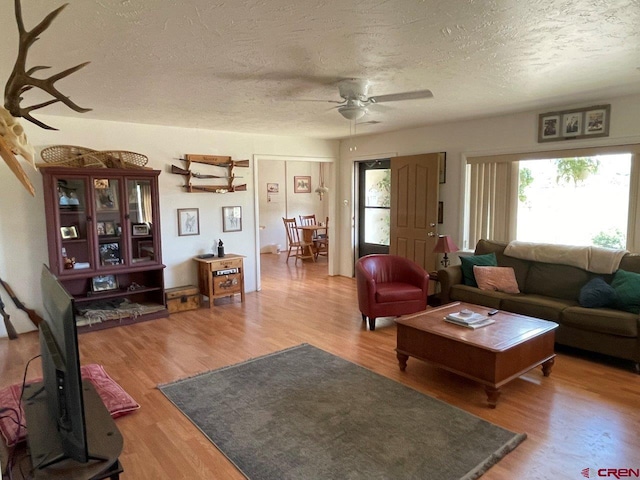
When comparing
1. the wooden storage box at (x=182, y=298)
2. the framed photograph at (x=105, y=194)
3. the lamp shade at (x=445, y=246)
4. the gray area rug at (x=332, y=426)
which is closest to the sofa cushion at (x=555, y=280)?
the lamp shade at (x=445, y=246)

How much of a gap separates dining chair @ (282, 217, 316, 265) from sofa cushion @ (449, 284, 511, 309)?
4.85 meters

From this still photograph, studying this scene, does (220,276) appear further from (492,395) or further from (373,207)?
(492,395)

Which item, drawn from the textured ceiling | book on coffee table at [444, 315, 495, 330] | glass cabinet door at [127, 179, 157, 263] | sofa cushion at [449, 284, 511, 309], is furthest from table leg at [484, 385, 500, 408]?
glass cabinet door at [127, 179, 157, 263]

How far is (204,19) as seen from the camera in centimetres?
212

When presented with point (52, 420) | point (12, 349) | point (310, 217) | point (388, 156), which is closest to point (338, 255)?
point (388, 156)

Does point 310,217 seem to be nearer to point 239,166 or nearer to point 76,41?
point 239,166

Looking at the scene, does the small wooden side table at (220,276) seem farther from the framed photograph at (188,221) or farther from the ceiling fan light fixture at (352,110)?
the ceiling fan light fixture at (352,110)

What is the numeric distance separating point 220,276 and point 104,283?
1.34 m

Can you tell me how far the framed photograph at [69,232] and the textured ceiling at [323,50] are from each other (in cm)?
120

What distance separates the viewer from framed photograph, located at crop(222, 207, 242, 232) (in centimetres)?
593

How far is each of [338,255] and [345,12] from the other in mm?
5552

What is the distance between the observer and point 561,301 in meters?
4.05

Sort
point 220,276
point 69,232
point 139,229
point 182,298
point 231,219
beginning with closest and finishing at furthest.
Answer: point 69,232 < point 139,229 < point 182,298 < point 220,276 < point 231,219

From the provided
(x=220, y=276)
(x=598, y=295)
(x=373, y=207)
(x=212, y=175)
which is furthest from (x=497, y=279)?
(x=212, y=175)
